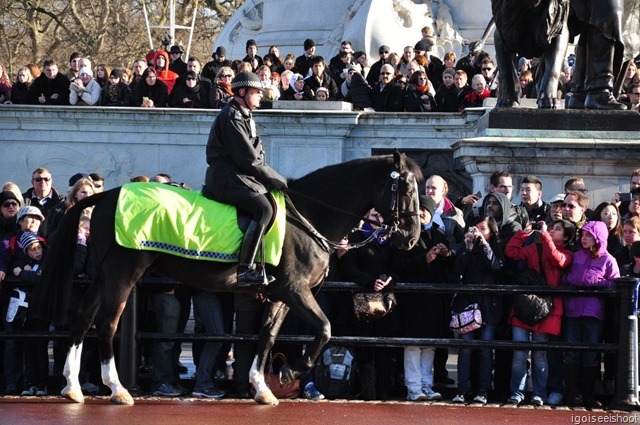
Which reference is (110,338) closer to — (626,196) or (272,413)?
(272,413)

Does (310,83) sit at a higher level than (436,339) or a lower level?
higher

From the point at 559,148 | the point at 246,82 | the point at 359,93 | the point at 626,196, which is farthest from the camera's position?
the point at 359,93

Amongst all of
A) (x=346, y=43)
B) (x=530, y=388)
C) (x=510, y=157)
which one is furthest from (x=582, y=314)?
(x=346, y=43)

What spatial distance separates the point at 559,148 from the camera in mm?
15828

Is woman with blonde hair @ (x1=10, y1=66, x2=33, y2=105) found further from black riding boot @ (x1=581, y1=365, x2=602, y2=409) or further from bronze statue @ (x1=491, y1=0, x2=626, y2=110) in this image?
black riding boot @ (x1=581, y1=365, x2=602, y2=409)

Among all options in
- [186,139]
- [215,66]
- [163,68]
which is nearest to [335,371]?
[186,139]

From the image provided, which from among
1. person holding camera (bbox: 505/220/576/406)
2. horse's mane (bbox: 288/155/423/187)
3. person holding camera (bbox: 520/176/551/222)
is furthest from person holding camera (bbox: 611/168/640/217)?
horse's mane (bbox: 288/155/423/187)

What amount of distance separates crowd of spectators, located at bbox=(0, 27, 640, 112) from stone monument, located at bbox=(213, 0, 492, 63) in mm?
3706

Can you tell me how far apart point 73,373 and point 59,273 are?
2.85 feet

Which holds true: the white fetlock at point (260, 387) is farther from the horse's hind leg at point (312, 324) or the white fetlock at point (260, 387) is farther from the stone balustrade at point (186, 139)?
the stone balustrade at point (186, 139)

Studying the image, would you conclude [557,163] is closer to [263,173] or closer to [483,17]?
[263,173]

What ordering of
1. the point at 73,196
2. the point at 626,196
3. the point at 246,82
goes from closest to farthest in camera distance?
the point at 246,82
the point at 73,196
the point at 626,196

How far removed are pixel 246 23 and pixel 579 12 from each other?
16472 mm

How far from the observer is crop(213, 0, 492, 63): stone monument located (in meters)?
27.4
